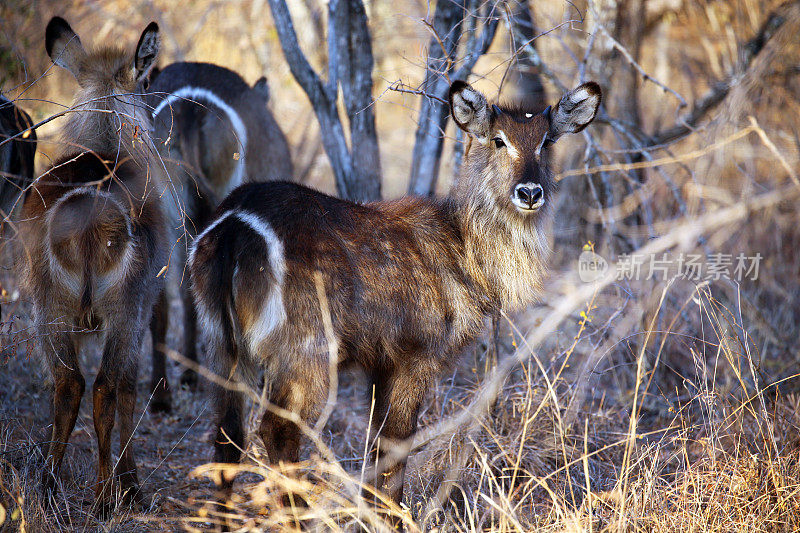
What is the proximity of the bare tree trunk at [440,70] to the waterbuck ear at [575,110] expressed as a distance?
1.04 metres

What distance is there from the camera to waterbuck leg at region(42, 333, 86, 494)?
3475mm

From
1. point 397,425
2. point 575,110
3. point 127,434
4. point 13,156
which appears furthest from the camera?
point 13,156

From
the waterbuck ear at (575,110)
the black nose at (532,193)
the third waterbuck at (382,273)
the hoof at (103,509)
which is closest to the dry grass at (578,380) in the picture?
the hoof at (103,509)

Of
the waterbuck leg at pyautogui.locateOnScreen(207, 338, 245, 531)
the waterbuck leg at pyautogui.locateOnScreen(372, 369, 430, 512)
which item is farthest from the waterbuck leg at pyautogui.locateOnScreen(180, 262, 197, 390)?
the waterbuck leg at pyautogui.locateOnScreen(372, 369, 430, 512)

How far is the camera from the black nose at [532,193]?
3.67 meters

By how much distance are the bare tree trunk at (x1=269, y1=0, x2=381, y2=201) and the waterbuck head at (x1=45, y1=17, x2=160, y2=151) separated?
1.33 metres

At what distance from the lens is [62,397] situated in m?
3.48

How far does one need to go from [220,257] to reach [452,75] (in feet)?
9.01

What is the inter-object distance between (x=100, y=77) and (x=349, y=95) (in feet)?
6.29

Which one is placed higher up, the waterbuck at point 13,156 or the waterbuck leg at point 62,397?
the waterbuck at point 13,156

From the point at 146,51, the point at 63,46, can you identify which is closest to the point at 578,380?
the point at 146,51

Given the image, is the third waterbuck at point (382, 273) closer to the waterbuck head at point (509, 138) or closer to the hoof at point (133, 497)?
the waterbuck head at point (509, 138)

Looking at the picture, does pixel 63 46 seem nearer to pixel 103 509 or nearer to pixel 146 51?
pixel 146 51

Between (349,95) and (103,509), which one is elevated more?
(349,95)
